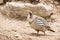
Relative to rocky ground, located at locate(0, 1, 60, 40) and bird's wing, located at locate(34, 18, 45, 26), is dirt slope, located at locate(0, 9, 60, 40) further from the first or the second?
bird's wing, located at locate(34, 18, 45, 26)

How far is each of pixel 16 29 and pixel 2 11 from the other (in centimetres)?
186

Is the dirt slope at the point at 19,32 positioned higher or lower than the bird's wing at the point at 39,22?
lower

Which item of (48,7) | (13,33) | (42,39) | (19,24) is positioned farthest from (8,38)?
(48,7)

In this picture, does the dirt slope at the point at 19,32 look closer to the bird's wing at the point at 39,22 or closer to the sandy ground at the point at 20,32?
the sandy ground at the point at 20,32

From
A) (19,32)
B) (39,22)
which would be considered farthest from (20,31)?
(39,22)

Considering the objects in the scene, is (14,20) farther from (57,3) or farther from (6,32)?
(57,3)

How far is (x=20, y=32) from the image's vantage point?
592cm

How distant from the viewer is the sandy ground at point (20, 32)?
17.9 feet

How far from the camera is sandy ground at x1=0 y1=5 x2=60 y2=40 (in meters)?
5.45

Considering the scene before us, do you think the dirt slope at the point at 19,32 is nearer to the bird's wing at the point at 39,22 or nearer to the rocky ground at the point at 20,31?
the rocky ground at the point at 20,31

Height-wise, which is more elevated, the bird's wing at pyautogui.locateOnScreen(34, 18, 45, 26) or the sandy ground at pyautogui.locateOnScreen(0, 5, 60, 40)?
the bird's wing at pyautogui.locateOnScreen(34, 18, 45, 26)

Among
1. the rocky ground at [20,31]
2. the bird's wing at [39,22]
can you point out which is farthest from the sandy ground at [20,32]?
the bird's wing at [39,22]

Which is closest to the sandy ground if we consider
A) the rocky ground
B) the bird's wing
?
the rocky ground

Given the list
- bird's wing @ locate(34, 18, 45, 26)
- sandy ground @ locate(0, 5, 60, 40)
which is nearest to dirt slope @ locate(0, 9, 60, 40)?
sandy ground @ locate(0, 5, 60, 40)
